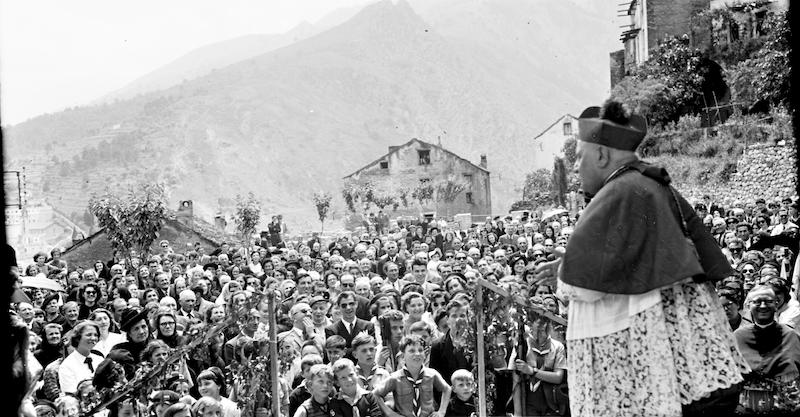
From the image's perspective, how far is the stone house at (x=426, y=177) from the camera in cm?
6569

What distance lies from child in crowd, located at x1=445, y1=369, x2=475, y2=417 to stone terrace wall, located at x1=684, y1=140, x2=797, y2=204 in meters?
22.9

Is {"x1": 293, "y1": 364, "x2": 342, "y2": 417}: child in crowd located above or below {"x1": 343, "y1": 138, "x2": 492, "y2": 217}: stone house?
below

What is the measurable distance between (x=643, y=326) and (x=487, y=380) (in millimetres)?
→ 3338

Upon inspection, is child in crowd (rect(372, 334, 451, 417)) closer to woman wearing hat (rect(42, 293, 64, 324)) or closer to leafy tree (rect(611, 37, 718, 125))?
woman wearing hat (rect(42, 293, 64, 324))

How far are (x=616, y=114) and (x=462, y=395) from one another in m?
Answer: 4.20

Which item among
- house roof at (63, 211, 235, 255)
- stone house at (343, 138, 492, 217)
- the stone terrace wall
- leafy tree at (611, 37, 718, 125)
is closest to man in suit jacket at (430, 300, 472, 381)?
house roof at (63, 211, 235, 255)

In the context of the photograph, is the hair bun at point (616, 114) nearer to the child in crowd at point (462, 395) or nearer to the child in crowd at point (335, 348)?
the child in crowd at point (462, 395)

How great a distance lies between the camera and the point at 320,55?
19588 centimetres

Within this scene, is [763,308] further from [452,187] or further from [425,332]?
[452,187]

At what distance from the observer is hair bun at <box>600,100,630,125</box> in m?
3.80

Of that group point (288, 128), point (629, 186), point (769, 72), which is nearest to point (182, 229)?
point (769, 72)

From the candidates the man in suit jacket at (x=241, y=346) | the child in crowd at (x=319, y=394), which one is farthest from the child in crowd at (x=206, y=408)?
the child in crowd at (x=319, y=394)

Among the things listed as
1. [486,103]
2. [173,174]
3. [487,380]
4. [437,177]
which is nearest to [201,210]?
[173,174]

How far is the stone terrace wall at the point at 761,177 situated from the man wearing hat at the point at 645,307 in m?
26.1
